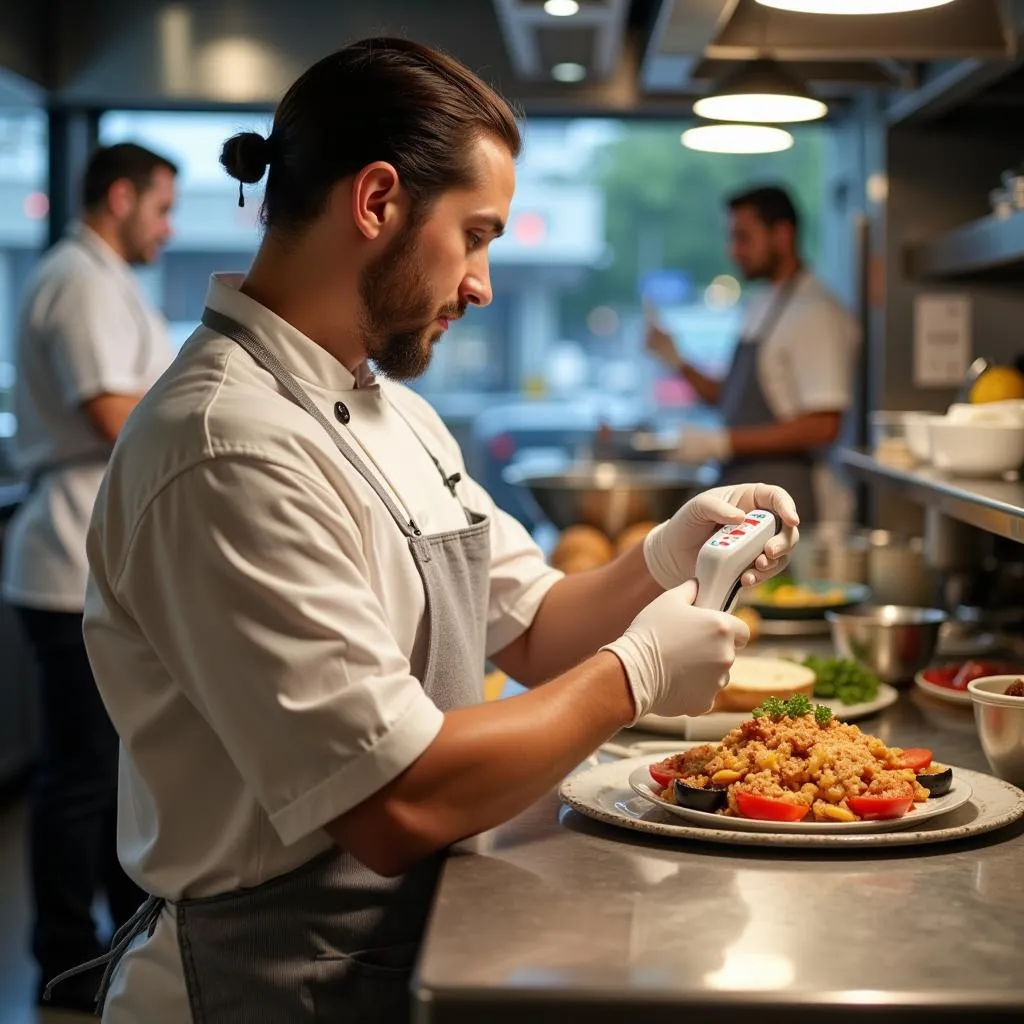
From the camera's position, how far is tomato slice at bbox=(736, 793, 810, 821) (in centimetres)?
153

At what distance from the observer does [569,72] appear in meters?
4.79

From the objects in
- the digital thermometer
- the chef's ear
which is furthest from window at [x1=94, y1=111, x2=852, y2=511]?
the chef's ear

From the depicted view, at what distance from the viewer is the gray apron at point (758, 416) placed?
15.5ft

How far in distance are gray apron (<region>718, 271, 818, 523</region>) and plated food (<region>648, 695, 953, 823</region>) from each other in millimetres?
2993

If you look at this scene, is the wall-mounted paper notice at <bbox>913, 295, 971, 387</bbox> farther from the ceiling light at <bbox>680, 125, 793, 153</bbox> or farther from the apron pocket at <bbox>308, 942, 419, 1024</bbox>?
the apron pocket at <bbox>308, 942, 419, 1024</bbox>

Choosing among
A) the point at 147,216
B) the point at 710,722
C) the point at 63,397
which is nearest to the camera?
the point at 710,722

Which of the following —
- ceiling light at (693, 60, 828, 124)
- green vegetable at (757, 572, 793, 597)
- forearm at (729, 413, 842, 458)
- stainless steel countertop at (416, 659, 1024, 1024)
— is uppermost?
ceiling light at (693, 60, 828, 124)

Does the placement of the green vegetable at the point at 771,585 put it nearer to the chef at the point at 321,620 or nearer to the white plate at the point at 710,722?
the white plate at the point at 710,722

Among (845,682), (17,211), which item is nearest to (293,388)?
(845,682)

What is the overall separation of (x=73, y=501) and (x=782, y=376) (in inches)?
92.8

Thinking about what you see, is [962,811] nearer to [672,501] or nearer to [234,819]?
[234,819]

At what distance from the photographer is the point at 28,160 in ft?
18.3

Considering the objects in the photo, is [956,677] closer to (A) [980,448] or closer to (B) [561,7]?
(A) [980,448]

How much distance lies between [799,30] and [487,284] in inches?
51.6
